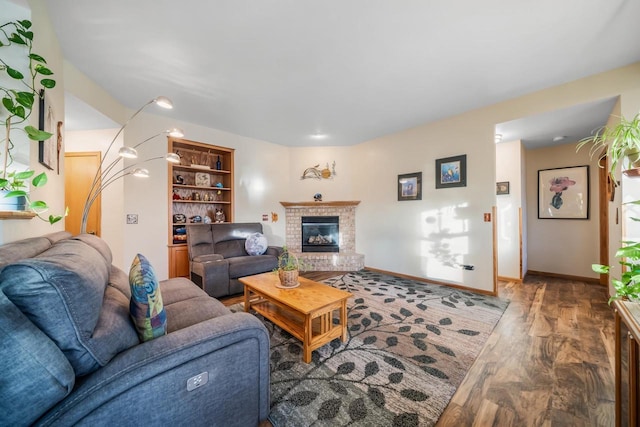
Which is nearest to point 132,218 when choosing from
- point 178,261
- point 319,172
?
point 178,261

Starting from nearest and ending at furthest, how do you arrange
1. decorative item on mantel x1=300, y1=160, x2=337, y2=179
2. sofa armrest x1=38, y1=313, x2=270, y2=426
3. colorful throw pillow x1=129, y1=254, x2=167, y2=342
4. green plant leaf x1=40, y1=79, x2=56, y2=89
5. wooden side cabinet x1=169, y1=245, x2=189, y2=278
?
sofa armrest x1=38, y1=313, x2=270, y2=426 → colorful throw pillow x1=129, y1=254, x2=167, y2=342 → green plant leaf x1=40, y1=79, x2=56, y2=89 → wooden side cabinet x1=169, y1=245, x2=189, y2=278 → decorative item on mantel x1=300, y1=160, x2=337, y2=179

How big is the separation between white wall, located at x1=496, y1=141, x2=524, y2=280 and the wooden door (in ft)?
20.9

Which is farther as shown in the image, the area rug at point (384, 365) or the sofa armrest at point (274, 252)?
the sofa armrest at point (274, 252)

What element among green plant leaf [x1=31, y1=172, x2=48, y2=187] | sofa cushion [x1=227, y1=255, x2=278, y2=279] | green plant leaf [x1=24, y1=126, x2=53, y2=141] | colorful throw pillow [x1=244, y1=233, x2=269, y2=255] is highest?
green plant leaf [x1=24, y1=126, x2=53, y2=141]

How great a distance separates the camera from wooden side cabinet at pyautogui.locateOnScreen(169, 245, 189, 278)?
3689 mm

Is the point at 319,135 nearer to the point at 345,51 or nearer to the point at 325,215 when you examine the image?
the point at 325,215

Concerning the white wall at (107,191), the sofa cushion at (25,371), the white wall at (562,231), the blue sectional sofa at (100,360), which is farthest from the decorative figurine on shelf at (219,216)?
the white wall at (562,231)

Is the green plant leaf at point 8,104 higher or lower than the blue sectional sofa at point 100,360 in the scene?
higher

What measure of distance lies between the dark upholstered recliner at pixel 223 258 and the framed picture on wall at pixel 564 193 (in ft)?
16.1

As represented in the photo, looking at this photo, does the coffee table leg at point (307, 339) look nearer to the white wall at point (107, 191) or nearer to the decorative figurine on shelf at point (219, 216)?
the decorative figurine on shelf at point (219, 216)

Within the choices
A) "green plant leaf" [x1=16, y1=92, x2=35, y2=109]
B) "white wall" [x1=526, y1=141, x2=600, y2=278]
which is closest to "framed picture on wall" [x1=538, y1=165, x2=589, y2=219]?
"white wall" [x1=526, y1=141, x2=600, y2=278]

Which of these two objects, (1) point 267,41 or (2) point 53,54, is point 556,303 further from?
(2) point 53,54

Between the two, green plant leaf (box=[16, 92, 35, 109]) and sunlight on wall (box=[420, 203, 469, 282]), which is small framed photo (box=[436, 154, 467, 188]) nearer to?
sunlight on wall (box=[420, 203, 469, 282])

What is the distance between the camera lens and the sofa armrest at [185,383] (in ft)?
2.68
